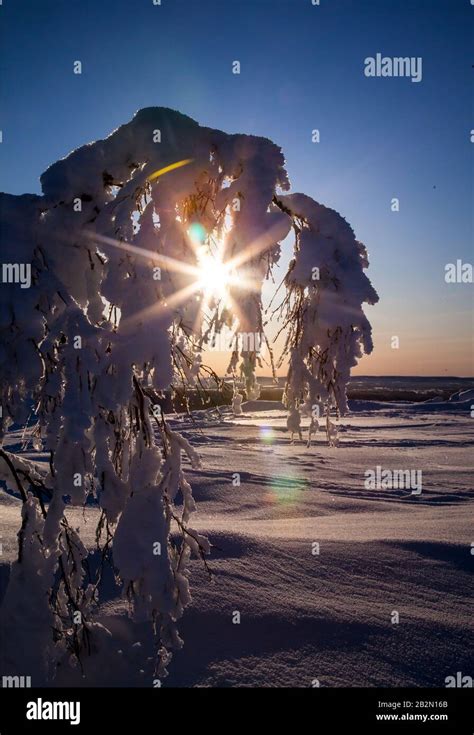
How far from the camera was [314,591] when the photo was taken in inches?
166

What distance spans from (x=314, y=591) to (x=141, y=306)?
3.23 meters

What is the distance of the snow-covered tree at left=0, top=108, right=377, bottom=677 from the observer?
93.3 inches

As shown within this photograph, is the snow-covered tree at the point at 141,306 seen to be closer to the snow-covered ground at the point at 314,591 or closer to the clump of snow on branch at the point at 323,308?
the clump of snow on branch at the point at 323,308

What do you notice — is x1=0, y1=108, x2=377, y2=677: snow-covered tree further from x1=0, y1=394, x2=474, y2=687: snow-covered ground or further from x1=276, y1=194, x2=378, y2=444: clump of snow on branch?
x1=0, y1=394, x2=474, y2=687: snow-covered ground

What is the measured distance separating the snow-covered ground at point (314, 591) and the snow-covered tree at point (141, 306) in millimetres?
538

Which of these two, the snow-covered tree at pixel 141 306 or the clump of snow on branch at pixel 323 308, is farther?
the clump of snow on branch at pixel 323 308

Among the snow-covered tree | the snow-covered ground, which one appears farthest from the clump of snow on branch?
the snow-covered ground

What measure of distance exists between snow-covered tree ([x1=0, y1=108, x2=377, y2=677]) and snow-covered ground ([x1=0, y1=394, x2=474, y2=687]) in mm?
538

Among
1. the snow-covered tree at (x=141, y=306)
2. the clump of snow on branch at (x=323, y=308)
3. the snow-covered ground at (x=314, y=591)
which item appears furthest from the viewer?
the snow-covered ground at (x=314, y=591)

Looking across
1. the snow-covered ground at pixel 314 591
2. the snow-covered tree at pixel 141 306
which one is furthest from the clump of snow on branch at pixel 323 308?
the snow-covered ground at pixel 314 591

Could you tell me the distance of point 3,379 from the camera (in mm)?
2580

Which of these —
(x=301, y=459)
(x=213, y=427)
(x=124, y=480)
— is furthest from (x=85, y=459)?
(x=213, y=427)

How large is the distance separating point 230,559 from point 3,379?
3.17 meters

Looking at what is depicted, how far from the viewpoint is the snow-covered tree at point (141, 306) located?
2.37m
